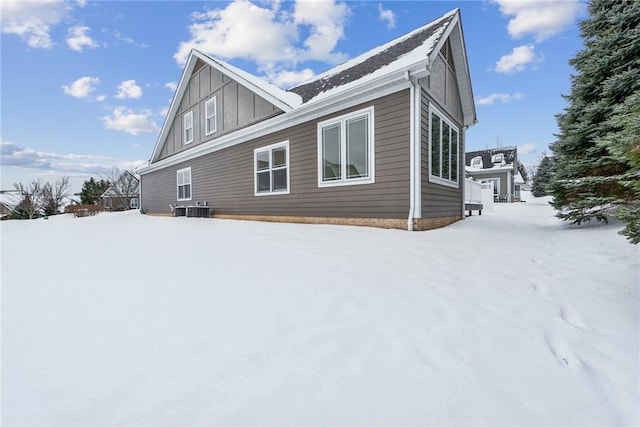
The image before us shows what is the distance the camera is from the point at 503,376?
1395 millimetres

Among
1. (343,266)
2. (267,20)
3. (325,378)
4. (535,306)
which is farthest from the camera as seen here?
(267,20)

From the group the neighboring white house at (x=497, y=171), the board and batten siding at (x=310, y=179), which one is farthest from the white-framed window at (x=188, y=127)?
the neighboring white house at (x=497, y=171)

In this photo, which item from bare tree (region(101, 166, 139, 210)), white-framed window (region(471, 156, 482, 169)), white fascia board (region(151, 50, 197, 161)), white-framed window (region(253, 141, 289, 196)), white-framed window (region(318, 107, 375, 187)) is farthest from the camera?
bare tree (region(101, 166, 139, 210))

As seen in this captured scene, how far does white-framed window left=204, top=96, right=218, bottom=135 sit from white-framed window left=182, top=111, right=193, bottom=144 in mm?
1295

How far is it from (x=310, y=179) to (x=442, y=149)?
328 centimetres

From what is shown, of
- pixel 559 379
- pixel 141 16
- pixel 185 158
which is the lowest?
pixel 559 379

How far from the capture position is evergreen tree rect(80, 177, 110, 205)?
30297mm

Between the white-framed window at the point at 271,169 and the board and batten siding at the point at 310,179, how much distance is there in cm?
16

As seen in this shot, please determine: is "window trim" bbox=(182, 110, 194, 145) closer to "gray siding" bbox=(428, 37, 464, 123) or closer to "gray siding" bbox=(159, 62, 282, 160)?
"gray siding" bbox=(159, 62, 282, 160)

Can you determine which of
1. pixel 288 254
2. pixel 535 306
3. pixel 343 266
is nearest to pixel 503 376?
pixel 535 306

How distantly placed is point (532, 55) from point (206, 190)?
14.8m

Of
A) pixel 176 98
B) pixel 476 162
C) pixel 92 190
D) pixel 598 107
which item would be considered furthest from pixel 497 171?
pixel 92 190

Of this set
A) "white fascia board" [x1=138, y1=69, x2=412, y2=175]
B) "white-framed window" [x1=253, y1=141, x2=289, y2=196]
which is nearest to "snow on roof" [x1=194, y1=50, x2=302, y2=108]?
"white fascia board" [x1=138, y1=69, x2=412, y2=175]

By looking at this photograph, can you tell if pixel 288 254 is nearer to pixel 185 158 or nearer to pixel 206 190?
pixel 206 190
